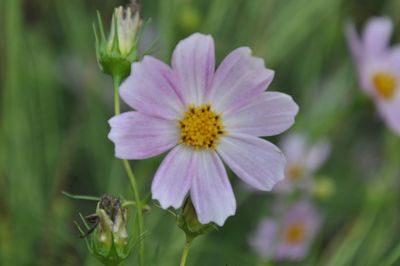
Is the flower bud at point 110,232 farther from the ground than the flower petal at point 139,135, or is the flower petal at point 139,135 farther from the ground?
the flower petal at point 139,135

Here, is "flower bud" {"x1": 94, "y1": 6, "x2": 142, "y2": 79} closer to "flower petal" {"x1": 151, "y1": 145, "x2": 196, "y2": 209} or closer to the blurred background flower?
"flower petal" {"x1": 151, "y1": 145, "x2": 196, "y2": 209}

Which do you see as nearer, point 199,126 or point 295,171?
point 199,126

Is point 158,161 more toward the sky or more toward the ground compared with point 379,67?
more toward the ground

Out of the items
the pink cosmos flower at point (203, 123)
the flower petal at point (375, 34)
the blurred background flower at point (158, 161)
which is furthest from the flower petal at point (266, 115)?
the flower petal at point (375, 34)

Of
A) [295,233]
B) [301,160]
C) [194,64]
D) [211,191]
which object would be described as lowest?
[295,233]

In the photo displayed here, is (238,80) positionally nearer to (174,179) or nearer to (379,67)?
(174,179)

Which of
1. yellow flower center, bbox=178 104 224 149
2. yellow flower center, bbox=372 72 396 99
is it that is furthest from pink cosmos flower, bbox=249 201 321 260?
yellow flower center, bbox=178 104 224 149

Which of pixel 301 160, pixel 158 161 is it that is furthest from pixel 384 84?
pixel 158 161

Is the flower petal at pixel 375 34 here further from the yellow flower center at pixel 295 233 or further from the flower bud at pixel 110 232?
the flower bud at pixel 110 232
